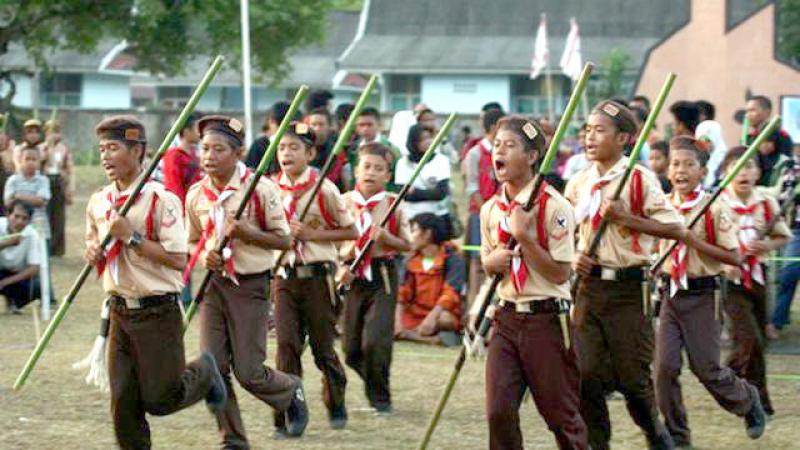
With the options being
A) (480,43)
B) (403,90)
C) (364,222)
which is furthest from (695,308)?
(480,43)

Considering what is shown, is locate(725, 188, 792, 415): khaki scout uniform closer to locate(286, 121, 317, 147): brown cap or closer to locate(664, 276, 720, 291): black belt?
locate(664, 276, 720, 291): black belt

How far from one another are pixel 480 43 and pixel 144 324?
191ft

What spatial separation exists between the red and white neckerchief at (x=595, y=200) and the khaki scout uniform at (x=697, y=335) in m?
1.30

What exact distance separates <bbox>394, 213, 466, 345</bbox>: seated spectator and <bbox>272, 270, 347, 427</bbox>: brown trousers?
4819mm

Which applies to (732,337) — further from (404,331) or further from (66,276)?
(66,276)

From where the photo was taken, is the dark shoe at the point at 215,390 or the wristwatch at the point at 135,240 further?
the dark shoe at the point at 215,390

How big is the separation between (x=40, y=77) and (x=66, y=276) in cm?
4872

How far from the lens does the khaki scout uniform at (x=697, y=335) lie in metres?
10.5

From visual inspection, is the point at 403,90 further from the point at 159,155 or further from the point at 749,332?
the point at 159,155

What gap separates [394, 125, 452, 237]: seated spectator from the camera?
628 inches

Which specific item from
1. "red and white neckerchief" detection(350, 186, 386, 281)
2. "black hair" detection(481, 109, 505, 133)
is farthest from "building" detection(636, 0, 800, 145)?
"red and white neckerchief" detection(350, 186, 386, 281)

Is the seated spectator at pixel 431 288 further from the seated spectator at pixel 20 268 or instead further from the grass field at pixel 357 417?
the seated spectator at pixel 20 268

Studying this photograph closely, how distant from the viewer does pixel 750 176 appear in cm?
1277

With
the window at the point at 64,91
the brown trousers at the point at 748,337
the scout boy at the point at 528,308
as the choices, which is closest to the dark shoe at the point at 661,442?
the scout boy at the point at 528,308
